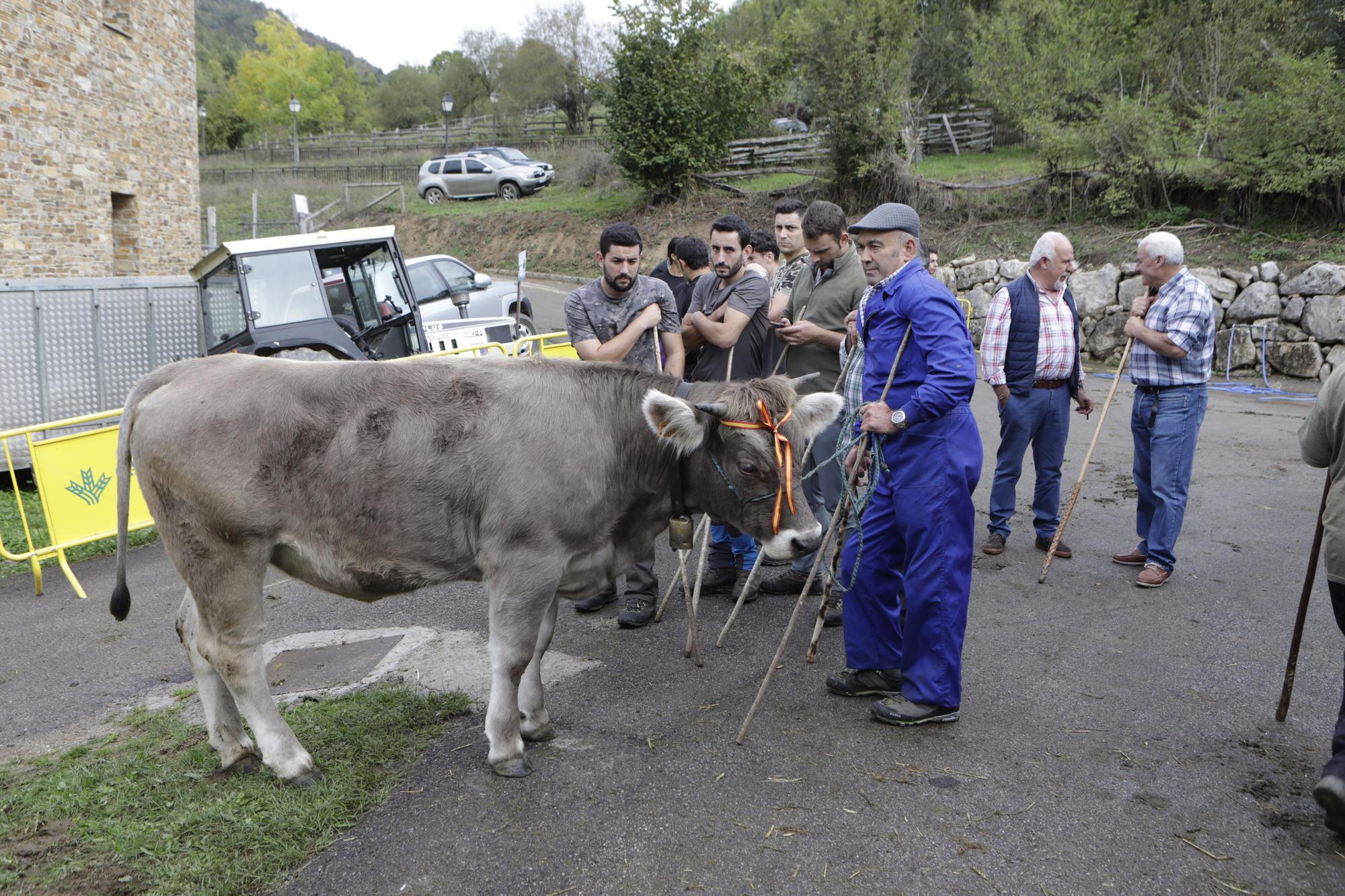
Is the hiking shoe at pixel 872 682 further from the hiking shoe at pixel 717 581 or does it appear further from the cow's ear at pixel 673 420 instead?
the hiking shoe at pixel 717 581

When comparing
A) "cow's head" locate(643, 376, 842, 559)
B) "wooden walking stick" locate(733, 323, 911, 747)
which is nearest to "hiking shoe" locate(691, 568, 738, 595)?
"wooden walking stick" locate(733, 323, 911, 747)

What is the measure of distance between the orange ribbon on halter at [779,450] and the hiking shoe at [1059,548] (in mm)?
3422

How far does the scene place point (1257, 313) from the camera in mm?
14320

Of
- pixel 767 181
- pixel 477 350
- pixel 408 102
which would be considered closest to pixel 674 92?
pixel 767 181

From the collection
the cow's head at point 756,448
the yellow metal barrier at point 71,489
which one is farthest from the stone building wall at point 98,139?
the cow's head at point 756,448

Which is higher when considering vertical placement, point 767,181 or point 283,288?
point 767,181

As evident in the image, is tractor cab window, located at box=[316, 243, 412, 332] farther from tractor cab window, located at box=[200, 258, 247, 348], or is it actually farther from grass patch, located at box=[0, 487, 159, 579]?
grass patch, located at box=[0, 487, 159, 579]

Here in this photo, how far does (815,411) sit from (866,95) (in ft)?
67.0

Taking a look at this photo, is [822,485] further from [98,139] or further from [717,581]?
[98,139]

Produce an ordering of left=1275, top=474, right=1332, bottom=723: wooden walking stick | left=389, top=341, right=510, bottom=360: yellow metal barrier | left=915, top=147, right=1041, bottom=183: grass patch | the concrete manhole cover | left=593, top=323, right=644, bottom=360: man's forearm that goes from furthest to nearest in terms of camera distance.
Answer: left=915, top=147, right=1041, bottom=183: grass patch
left=389, top=341, right=510, bottom=360: yellow metal barrier
left=593, top=323, right=644, bottom=360: man's forearm
the concrete manhole cover
left=1275, top=474, right=1332, bottom=723: wooden walking stick

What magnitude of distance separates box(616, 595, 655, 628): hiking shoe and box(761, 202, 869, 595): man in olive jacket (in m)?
0.87

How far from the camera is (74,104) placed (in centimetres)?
1547

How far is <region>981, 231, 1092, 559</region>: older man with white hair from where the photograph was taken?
665 cm

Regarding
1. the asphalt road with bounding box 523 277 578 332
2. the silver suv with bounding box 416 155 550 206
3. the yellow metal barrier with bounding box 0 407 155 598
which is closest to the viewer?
the yellow metal barrier with bounding box 0 407 155 598
